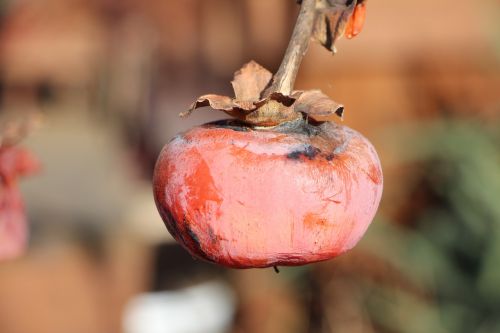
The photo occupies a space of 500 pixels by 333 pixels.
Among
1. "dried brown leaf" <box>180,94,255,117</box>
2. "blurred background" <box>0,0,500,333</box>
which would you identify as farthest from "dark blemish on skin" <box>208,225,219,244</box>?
"blurred background" <box>0,0,500,333</box>

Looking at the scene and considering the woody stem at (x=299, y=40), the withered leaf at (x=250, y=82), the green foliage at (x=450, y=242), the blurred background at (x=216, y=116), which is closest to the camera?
the woody stem at (x=299, y=40)

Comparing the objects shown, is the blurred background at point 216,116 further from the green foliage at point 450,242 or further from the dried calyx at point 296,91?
the dried calyx at point 296,91

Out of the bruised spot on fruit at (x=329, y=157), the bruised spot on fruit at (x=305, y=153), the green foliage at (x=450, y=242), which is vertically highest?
the bruised spot on fruit at (x=305, y=153)

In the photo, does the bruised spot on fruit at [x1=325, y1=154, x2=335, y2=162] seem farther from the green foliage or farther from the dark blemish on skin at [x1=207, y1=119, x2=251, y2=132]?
the green foliage

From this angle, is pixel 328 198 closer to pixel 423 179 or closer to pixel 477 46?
pixel 423 179

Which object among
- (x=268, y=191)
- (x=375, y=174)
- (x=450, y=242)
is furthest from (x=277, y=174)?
(x=450, y=242)

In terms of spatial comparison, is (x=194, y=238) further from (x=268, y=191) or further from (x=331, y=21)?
(x=331, y=21)

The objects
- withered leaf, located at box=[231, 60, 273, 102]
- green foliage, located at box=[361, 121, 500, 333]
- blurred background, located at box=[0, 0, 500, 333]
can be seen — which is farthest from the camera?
blurred background, located at box=[0, 0, 500, 333]

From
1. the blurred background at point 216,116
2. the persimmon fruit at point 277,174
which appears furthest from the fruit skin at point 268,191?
the blurred background at point 216,116
